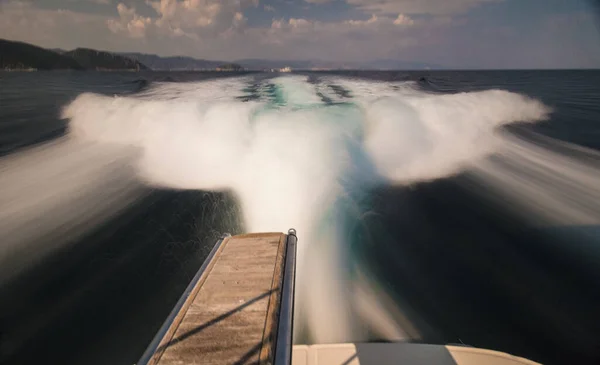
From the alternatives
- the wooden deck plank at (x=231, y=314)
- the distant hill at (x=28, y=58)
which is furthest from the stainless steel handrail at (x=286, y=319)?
the distant hill at (x=28, y=58)

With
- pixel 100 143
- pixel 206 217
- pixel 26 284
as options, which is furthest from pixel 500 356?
pixel 100 143

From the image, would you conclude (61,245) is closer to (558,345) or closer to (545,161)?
(558,345)

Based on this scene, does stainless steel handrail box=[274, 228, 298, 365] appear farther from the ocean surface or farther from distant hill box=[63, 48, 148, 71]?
distant hill box=[63, 48, 148, 71]

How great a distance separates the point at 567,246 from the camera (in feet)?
36.7

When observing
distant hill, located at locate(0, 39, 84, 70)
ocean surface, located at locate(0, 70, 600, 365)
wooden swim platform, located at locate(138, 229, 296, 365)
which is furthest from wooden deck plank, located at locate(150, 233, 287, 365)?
distant hill, located at locate(0, 39, 84, 70)

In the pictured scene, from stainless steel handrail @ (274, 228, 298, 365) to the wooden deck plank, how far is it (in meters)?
0.11

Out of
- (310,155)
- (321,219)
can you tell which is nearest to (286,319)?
(321,219)

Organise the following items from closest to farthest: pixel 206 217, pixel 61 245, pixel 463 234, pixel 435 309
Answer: pixel 435 309 < pixel 61 245 < pixel 463 234 < pixel 206 217

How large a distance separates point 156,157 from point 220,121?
454 centimetres

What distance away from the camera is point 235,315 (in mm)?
5359

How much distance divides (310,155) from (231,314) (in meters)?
12.6

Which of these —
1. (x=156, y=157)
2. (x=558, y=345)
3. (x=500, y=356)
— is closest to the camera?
(x=500, y=356)

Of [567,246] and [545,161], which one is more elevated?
[545,161]

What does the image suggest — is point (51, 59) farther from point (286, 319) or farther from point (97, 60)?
point (286, 319)
